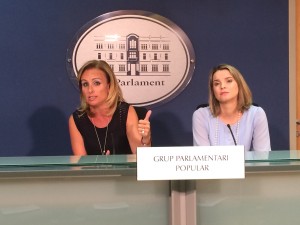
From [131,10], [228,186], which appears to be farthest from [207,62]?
[228,186]

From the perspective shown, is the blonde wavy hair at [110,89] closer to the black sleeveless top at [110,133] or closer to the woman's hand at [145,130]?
the black sleeveless top at [110,133]

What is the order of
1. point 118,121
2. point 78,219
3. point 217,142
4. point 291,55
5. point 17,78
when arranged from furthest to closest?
point 291,55 < point 17,78 < point 118,121 < point 217,142 < point 78,219

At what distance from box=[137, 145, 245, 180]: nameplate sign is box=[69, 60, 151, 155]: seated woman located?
93 cm

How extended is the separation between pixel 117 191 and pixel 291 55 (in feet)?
7.86

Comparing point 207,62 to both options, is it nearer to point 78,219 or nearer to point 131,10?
point 131,10

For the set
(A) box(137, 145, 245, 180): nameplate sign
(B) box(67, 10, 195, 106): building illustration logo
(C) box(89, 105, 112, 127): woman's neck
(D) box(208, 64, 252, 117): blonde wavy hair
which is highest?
(B) box(67, 10, 195, 106): building illustration logo

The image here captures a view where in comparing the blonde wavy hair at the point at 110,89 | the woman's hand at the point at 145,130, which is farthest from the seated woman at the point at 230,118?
the blonde wavy hair at the point at 110,89

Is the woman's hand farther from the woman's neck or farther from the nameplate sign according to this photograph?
the nameplate sign

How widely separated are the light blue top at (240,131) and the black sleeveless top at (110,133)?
31 cm

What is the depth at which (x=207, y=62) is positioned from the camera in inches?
117

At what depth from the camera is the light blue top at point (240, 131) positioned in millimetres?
1777

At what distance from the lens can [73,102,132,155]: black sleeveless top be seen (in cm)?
177

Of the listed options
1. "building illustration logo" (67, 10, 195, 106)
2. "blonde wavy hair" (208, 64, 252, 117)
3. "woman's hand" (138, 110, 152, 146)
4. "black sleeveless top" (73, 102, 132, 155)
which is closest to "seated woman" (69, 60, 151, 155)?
"black sleeveless top" (73, 102, 132, 155)

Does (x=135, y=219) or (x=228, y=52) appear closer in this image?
(x=135, y=219)
